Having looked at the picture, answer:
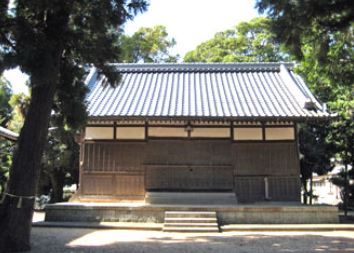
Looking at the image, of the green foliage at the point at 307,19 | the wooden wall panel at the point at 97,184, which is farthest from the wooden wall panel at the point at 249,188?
the green foliage at the point at 307,19

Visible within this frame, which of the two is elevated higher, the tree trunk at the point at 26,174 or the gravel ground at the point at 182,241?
the tree trunk at the point at 26,174

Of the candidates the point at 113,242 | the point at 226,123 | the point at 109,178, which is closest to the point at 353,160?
the point at 226,123

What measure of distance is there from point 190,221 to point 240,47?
21.0 meters

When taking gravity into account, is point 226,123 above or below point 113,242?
above

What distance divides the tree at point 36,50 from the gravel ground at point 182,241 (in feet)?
2.95

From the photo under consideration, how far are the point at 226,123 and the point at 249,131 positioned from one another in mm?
852

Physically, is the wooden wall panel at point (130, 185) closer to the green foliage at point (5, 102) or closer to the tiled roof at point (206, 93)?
the tiled roof at point (206, 93)

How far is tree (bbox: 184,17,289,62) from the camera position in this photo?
2884 cm

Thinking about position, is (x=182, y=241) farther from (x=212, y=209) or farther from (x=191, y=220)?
(x=212, y=209)

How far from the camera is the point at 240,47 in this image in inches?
1209

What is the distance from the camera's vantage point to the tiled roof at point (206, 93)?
14148 millimetres

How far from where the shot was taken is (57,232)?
1084cm

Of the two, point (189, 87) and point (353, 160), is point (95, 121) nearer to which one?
point (189, 87)

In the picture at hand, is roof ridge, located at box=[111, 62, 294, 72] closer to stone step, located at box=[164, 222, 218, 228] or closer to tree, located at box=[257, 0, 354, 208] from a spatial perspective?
stone step, located at box=[164, 222, 218, 228]
